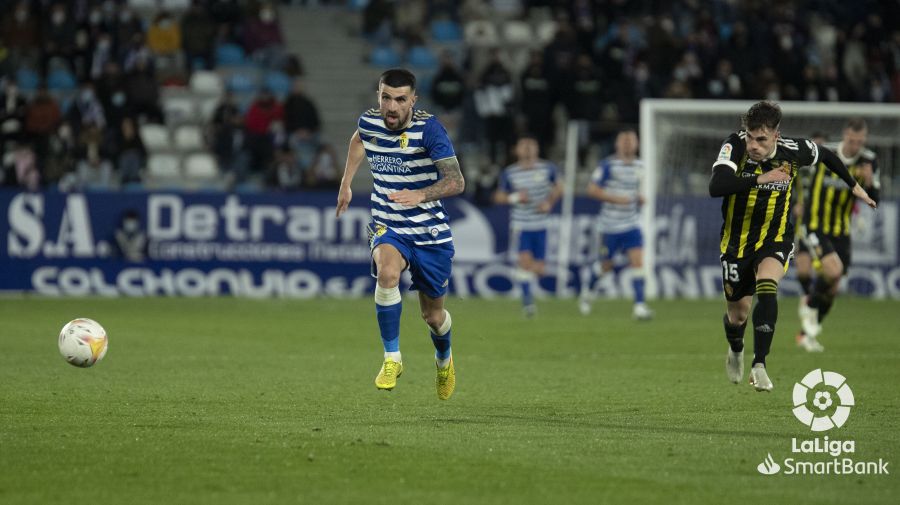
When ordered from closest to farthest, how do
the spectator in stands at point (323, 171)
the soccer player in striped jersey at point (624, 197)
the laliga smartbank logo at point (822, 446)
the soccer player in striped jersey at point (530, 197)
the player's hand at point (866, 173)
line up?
the laliga smartbank logo at point (822, 446), the player's hand at point (866, 173), the soccer player in striped jersey at point (624, 197), the soccer player in striped jersey at point (530, 197), the spectator in stands at point (323, 171)

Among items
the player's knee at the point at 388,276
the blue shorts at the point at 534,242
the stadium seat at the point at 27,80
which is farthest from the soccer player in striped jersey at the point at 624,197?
the stadium seat at the point at 27,80

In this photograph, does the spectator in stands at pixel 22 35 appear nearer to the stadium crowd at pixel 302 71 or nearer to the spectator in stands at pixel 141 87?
the stadium crowd at pixel 302 71

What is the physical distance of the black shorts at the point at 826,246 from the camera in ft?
49.1

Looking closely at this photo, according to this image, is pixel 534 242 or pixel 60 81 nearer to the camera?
pixel 534 242

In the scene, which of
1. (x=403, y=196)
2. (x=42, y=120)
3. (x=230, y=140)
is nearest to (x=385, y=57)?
(x=230, y=140)

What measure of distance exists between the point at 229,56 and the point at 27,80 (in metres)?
3.95

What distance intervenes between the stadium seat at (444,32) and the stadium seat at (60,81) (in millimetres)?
7599

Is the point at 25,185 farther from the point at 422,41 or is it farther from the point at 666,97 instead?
the point at 666,97

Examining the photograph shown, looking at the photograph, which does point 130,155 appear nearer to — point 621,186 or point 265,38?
point 265,38

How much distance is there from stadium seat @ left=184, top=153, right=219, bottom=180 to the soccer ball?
15.1 metres

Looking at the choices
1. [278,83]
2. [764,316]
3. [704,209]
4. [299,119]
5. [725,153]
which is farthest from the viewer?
[278,83]

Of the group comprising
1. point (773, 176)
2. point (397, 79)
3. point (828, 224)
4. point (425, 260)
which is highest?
point (397, 79)

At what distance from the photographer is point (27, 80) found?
26.6 metres

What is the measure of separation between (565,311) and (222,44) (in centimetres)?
1063
